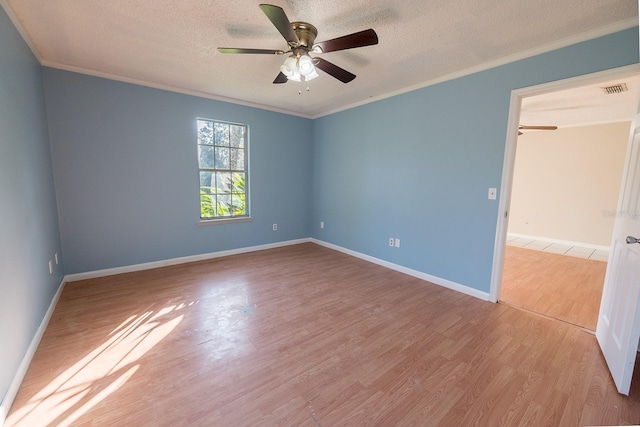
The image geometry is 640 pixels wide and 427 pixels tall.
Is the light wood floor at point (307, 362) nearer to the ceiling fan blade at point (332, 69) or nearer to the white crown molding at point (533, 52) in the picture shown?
the ceiling fan blade at point (332, 69)

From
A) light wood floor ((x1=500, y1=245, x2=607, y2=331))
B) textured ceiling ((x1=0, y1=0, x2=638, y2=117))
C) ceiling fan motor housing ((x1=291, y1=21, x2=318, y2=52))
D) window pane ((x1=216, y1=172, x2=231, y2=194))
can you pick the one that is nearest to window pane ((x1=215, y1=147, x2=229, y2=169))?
window pane ((x1=216, y1=172, x2=231, y2=194))

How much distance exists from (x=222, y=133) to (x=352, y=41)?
2912 millimetres

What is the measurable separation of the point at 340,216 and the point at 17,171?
3.77 m

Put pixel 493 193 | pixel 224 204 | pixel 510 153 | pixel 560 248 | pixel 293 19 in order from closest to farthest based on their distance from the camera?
pixel 293 19 → pixel 510 153 → pixel 493 193 → pixel 224 204 → pixel 560 248

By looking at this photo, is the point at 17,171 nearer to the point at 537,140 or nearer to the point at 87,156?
the point at 87,156

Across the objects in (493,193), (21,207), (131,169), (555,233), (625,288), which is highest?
(131,169)

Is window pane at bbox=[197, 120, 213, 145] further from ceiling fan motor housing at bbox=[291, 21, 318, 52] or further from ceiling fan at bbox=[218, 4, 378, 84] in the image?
ceiling fan motor housing at bbox=[291, 21, 318, 52]

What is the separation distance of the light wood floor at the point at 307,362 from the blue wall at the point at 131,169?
643mm

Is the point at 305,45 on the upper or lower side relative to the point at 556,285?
upper

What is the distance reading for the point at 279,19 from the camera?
1575 mm

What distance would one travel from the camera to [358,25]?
204 centimetres

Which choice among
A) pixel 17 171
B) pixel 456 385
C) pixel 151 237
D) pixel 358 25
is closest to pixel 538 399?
pixel 456 385

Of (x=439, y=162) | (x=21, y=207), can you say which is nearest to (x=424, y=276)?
(x=439, y=162)

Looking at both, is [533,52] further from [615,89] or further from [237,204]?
[237,204]
